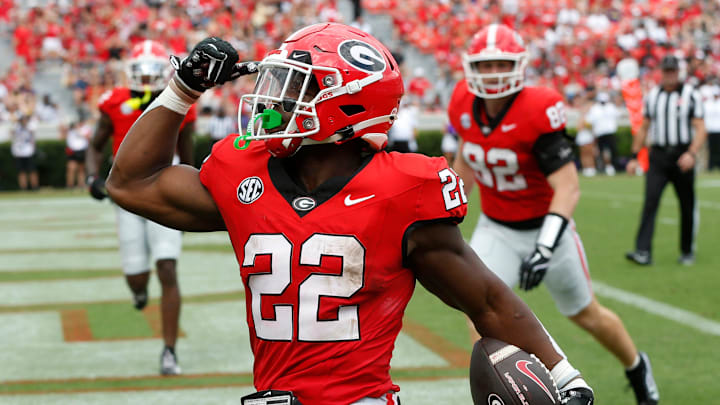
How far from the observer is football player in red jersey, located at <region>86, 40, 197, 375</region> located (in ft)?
18.1

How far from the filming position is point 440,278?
2393 millimetres

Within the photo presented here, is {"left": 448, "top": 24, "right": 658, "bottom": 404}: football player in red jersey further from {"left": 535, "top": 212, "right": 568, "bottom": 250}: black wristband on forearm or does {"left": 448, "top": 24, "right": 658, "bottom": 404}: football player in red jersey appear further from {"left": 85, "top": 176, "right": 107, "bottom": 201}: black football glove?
{"left": 85, "top": 176, "right": 107, "bottom": 201}: black football glove

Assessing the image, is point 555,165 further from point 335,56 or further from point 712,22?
point 712,22

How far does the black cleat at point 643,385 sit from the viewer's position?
4.53 meters

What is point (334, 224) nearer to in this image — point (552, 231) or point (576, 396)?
point (576, 396)

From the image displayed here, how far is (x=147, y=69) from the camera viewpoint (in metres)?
5.74

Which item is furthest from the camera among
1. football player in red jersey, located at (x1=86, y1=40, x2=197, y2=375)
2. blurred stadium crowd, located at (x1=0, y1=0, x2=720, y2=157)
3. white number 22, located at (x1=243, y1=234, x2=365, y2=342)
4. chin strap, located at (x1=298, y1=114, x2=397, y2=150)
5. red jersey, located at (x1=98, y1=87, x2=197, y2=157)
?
blurred stadium crowd, located at (x1=0, y1=0, x2=720, y2=157)

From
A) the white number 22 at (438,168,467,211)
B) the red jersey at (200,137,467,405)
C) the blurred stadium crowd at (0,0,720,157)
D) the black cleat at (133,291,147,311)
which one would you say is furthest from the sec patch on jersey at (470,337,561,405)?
the blurred stadium crowd at (0,0,720,157)

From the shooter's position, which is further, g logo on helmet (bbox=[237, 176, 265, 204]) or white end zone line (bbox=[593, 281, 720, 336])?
white end zone line (bbox=[593, 281, 720, 336])

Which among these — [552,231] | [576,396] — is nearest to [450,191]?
[576,396]

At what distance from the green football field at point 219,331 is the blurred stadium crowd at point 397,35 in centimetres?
920

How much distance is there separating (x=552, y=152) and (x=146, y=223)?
102 inches

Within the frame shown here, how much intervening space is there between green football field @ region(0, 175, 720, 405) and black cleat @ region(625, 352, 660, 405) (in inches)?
6.2

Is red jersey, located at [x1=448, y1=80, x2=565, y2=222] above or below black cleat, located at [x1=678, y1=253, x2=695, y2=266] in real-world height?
above
